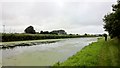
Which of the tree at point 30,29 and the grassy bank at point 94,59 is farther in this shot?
the tree at point 30,29

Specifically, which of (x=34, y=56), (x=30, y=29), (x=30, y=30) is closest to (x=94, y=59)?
(x=34, y=56)

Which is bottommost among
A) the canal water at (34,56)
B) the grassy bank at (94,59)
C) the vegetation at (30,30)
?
the canal water at (34,56)

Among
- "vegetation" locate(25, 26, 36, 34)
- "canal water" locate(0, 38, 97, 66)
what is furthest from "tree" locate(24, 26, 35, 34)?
"canal water" locate(0, 38, 97, 66)

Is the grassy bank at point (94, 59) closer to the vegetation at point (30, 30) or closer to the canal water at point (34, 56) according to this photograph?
the canal water at point (34, 56)

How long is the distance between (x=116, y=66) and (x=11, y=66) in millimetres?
6372

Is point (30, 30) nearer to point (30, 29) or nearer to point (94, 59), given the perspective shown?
point (30, 29)

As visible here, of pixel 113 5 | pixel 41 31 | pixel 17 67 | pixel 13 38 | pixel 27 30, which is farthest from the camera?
pixel 41 31

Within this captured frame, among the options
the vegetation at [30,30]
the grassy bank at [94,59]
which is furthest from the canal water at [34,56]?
the vegetation at [30,30]

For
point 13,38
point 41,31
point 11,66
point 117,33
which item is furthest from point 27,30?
point 11,66

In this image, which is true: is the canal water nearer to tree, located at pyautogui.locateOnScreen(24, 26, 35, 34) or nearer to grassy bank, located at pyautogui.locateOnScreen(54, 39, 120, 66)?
grassy bank, located at pyautogui.locateOnScreen(54, 39, 120, 66)

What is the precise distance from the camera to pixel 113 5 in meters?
31.1

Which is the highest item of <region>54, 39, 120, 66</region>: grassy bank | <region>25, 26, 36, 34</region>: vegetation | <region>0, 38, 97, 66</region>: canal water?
<region>25, 26, 36, 34</region>: vegetation

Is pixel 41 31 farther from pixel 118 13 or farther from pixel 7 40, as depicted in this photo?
pixel 118 13

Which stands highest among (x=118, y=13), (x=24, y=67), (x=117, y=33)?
(x=118, y=13)
